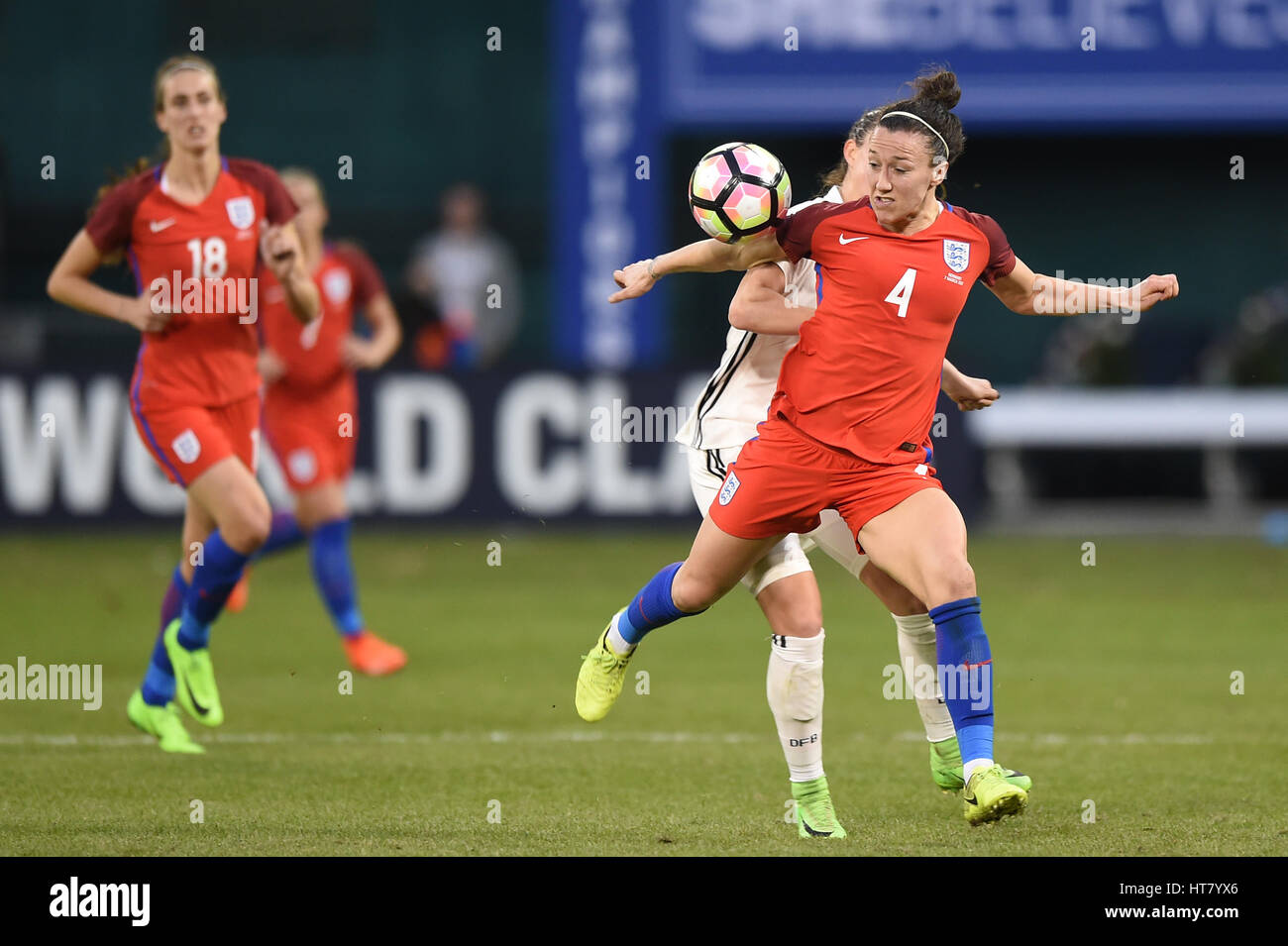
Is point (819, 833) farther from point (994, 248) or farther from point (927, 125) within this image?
point (927, 125)

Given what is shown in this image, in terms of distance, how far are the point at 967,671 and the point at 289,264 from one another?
3.22m

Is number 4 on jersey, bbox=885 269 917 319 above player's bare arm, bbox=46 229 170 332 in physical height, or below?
below

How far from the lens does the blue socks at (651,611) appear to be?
6.34m

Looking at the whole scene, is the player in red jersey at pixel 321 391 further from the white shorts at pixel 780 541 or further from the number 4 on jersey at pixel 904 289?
the number 4 on jersey at pixel 904 289

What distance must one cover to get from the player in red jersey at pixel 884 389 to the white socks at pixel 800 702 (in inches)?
12.5

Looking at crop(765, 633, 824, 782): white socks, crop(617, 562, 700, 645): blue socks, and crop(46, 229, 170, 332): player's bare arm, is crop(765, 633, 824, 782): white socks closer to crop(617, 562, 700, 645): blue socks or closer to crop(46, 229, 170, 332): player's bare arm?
crop(617, 562, 700, 645): blue socks

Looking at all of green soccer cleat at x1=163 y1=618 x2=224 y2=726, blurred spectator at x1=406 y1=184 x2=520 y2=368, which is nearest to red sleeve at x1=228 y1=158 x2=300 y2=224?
green soccer cleat at x1=163 y1=618 x2=224 y2=726

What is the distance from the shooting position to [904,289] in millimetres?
5949

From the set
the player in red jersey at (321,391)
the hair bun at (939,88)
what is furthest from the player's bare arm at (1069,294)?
the player in red jersey at (321,391)

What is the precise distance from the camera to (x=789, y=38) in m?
18.3

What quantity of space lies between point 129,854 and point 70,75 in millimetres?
18137

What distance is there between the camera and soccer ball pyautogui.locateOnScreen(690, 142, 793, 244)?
6008 mm

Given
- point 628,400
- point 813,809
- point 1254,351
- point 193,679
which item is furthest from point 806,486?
point 1254,351

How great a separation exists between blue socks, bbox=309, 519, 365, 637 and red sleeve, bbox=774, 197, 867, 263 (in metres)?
4.32
